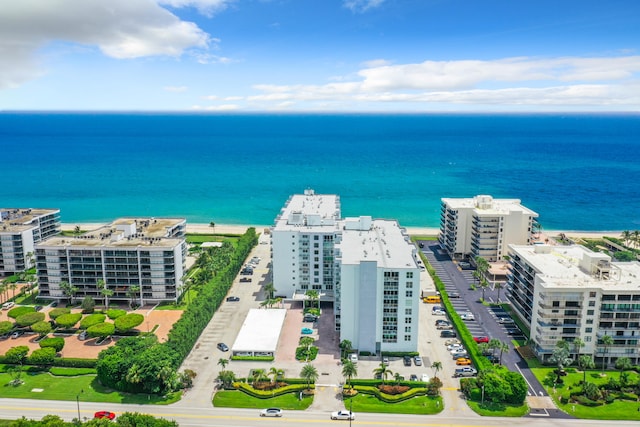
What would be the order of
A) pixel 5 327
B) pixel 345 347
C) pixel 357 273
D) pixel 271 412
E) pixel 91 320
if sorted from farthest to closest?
pixel 91 320
pixel 5 327
pixel 357 273
pixel 345 347
pixel 271 412

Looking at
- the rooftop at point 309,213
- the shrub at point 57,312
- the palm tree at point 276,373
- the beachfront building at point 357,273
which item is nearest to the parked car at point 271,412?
the palm tree at point 276,373

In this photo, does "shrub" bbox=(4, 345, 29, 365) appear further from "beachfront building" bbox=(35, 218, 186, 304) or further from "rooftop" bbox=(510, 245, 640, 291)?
"rooftop" bbox=(510, 245, 640, 291)

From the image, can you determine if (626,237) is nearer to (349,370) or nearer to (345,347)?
(345,347)

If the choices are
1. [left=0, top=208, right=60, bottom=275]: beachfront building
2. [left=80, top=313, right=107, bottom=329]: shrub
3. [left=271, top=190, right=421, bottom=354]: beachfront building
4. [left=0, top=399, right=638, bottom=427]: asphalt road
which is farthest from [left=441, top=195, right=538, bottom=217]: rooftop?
[left=0, top=208, right=60, bottom=275]: beachfront building

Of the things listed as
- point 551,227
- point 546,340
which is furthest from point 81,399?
point 551,227

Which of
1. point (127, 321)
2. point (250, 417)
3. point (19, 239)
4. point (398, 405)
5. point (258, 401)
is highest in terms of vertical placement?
point (19, 239)

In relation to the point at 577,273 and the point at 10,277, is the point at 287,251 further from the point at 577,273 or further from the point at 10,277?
the point at 10,277

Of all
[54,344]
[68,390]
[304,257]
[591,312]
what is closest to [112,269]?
[54,344]
